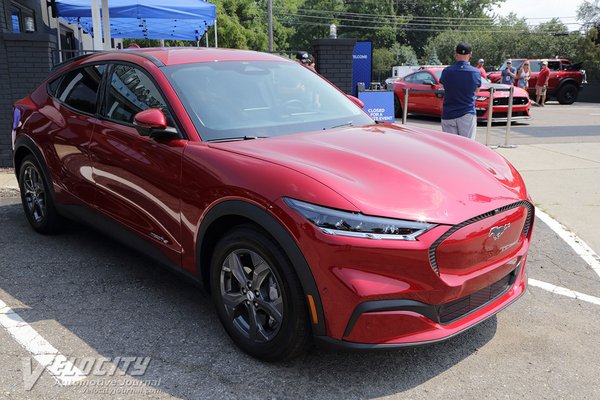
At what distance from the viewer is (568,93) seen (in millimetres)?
23562

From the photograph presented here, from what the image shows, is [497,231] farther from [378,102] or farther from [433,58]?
[433,58]

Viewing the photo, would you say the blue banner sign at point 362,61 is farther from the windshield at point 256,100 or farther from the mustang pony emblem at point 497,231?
the mustang pony emblem at point 497,231

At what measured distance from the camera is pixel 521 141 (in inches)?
460

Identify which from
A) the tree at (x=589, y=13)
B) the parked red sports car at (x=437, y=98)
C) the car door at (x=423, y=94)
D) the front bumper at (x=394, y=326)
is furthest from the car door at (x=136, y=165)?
the tree at (x=589, y=13)

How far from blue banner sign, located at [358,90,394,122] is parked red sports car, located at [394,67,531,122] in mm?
2920

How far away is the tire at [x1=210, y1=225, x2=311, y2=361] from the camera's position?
107 inches

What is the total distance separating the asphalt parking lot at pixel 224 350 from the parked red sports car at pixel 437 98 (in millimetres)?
9850

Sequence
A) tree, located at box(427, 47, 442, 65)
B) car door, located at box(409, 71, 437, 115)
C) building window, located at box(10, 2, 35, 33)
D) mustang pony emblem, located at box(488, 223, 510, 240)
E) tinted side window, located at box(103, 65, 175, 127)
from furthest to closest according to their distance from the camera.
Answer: tree, located at box(427, 47, 442, 65), car door, located at box(409, 71, 437, 115), building window, located at box(10, 2, 35, 33), tinted side window, located at box(103, 65, 175, 127), mustang pony emblem, located at box(488, 223, 510, 240)

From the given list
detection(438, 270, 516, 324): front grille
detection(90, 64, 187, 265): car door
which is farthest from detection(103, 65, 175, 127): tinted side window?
detection(438, 270, 516, 324): front grille

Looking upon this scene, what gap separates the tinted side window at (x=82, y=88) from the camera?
14.1 ft

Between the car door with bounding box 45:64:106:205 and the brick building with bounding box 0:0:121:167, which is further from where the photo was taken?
the brick building with bounding box 0:0:121:167

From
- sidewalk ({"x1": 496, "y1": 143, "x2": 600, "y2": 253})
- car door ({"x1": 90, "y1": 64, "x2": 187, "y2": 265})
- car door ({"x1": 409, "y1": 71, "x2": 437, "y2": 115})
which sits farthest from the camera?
car door ({"x1": 409, "y1": 71, "x2": 437, "y2": 115})

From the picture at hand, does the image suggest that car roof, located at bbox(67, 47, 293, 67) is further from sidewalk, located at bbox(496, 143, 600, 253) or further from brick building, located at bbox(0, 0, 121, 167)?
brick building, located at bbox(0, 0, 121, 167)

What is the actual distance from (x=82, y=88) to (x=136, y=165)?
132 cm
